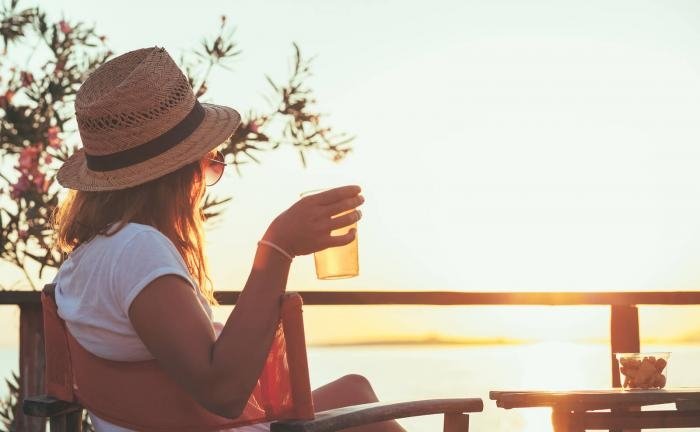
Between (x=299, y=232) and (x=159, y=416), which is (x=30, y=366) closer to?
(x=159, y=416)

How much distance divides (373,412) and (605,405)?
91cm

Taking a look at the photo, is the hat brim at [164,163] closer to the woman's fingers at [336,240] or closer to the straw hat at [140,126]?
the straw hat at [140,126]

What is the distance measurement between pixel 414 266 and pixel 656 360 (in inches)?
36.1

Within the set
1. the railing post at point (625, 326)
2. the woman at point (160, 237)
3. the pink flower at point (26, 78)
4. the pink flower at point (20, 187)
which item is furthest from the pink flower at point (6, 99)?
the woman at point (160, 237)

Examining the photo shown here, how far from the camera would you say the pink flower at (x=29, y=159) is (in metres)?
5.23

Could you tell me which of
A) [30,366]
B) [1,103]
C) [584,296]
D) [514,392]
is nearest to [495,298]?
[584,296]

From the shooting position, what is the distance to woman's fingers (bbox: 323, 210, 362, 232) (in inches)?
65.4

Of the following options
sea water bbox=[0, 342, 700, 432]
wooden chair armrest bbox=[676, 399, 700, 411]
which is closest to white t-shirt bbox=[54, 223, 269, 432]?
wooden chair armrest bbox=[676, 399, 700, 411]

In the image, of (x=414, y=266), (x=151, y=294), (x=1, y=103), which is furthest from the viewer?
(x=1, y=103)

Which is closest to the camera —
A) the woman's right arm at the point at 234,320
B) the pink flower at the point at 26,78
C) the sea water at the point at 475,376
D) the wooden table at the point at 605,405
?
the woman's right arm at the point at 234,320

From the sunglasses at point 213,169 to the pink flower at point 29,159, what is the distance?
141 inches

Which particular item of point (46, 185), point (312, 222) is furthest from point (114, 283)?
point (46, 185)

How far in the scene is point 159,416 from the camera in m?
1.75

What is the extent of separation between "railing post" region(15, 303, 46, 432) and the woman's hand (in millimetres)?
2180
